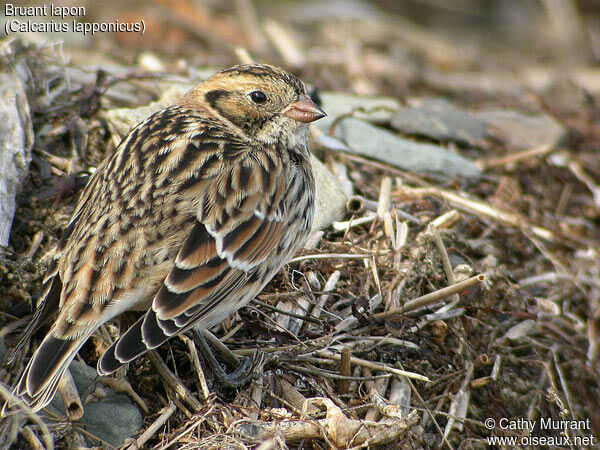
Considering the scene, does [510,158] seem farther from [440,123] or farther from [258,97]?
[258,97]

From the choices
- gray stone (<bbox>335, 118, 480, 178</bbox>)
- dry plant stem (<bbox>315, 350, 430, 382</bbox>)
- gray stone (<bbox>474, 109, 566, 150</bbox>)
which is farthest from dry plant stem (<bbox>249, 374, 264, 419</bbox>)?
gray stone (<bbox>474, 109, 566, 150</bbox>)

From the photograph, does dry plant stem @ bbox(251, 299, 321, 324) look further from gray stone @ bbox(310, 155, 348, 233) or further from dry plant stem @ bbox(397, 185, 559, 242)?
dry plant stem @ bbox(397, 185, 559, 242)

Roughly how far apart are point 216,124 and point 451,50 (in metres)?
6.55

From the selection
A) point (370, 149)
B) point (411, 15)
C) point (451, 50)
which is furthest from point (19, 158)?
point (411, 15)

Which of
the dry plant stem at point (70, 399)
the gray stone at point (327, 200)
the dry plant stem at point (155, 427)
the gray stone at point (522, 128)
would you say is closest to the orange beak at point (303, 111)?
the gray stone at point (327, 200)

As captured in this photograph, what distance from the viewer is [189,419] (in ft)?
11.8

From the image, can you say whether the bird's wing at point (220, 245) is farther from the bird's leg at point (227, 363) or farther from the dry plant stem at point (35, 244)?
the dry plant stem at point (35, 244)

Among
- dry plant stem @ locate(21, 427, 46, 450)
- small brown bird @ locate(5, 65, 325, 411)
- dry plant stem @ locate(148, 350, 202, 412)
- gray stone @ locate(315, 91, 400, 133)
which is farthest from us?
gray stone @ locate(315, 91, 400, 133)

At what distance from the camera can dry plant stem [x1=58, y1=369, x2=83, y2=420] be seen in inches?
138

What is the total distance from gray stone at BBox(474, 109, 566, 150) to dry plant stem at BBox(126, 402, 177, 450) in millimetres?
4390

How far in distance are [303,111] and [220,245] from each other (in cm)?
109

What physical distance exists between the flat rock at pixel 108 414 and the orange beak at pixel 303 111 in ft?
5.97

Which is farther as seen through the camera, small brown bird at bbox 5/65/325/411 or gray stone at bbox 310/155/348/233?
gray stone at bbox 310/155/348/233

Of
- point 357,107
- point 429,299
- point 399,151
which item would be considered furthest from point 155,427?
point 357,107
